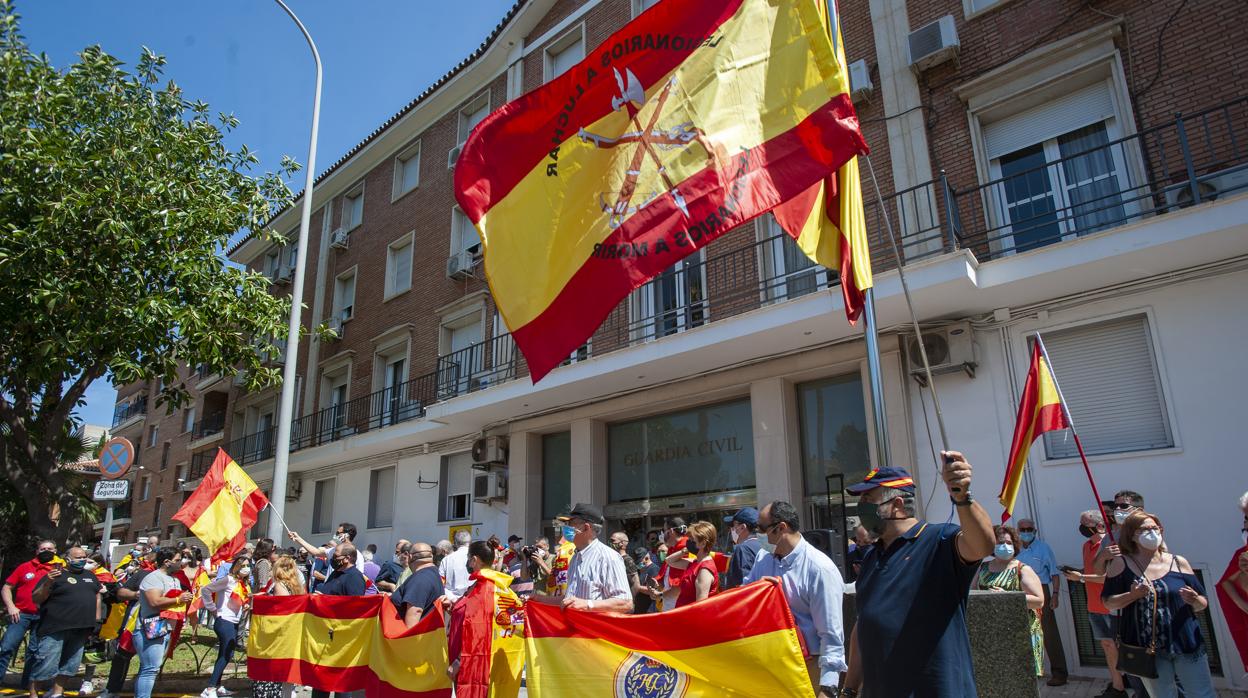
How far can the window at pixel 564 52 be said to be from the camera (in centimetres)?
1783

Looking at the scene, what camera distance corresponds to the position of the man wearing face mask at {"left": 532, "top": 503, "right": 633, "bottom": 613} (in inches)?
221

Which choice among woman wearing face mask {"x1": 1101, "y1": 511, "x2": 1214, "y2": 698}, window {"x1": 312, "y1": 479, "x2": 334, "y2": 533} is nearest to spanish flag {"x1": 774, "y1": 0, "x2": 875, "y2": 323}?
woman wearing face mask {"x1": 1101, "y1": 511, "x2": 1214, "y2": 698}

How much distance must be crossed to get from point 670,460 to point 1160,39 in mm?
9162

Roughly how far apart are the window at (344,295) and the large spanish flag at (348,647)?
16111 mm

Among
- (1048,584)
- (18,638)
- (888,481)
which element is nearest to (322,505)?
(18,638)

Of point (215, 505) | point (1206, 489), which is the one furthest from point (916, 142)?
point (215, 505)

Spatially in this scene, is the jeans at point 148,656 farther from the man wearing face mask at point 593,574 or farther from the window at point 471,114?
the window at point 471,114

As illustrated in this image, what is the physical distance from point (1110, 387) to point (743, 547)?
534 cm

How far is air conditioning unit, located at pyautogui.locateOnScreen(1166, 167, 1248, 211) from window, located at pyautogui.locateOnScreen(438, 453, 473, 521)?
13.8 meters

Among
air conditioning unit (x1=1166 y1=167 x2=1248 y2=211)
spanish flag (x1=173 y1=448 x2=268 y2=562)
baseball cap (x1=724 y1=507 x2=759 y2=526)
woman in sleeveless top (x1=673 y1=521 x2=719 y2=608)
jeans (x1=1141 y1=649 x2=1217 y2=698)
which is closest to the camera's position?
jeans (x1=1141 y1=649 x2=1217 y2=698)

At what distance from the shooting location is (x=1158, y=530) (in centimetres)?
539

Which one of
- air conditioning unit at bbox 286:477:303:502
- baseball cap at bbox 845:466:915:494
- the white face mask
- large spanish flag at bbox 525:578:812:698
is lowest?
large spanish flag at bbox 525:578:812:698

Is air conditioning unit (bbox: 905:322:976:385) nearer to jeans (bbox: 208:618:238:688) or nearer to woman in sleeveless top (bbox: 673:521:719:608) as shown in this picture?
woman in sleeveless top (bbox: 673:521:719:608)

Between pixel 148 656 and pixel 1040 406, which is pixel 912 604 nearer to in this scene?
pixel 1040 406
